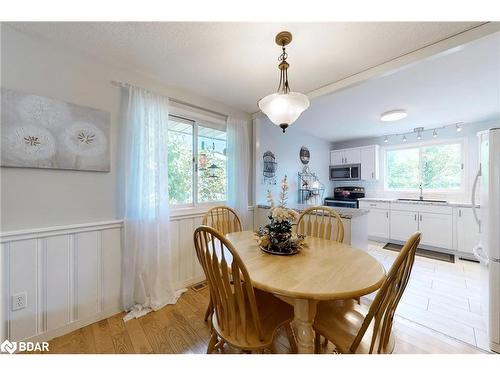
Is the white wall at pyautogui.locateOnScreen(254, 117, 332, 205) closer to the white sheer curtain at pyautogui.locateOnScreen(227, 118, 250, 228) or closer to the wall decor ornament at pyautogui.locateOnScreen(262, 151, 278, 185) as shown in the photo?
the wall decor ornament at pyautogui.locateOnScreen(262, 151, 278, 185)

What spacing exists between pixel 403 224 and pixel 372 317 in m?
3.74

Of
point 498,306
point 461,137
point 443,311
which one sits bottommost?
point 443,311

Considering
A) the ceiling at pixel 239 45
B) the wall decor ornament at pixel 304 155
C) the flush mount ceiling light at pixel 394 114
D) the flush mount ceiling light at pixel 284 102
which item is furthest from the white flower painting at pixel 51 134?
the flush mount ceiling light at pixel 394 114

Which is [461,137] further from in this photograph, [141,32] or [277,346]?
[141,32]

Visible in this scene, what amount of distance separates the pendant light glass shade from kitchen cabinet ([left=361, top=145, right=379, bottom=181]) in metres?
3.66

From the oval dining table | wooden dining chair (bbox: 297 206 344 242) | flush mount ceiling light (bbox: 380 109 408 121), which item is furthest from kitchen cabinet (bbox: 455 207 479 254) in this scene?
the oval dining table

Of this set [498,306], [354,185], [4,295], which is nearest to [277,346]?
[498,306]

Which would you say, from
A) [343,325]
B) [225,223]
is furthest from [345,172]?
[343,325]

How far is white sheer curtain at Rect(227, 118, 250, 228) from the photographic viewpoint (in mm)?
2686

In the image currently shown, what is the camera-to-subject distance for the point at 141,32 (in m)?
1.41

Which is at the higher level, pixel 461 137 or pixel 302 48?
pixel 302 48

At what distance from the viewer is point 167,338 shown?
1521 mm

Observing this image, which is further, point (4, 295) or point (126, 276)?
point (126, 276)
